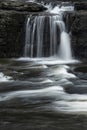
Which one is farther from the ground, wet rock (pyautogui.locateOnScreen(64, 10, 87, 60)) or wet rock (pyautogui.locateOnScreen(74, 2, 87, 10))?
wet rock (pyautogui.locateOnScreen(74, 2, 87, 10))

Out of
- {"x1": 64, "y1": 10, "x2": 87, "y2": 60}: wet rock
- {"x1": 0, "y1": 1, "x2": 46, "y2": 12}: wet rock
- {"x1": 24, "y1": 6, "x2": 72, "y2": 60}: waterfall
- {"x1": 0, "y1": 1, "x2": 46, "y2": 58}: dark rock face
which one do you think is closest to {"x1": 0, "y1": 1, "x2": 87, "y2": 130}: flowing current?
{"x1": 24, "y1": 6, "x2": 72, "y2": 60}: waterfall

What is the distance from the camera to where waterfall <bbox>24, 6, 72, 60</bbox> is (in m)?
18.7

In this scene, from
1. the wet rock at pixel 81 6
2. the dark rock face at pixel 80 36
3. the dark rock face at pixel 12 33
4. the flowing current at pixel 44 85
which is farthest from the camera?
the wet rock at pixel 81 6

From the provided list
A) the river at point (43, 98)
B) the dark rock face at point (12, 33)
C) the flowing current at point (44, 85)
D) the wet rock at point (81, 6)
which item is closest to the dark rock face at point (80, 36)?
the flowing current at point (44, 85)

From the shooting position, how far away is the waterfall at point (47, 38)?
736 inches

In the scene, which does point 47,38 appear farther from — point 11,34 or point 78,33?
point 11,34

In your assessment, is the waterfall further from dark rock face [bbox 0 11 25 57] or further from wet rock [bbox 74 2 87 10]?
wet rock [bbox 74 2 87 10]

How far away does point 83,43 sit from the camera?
1845 cm

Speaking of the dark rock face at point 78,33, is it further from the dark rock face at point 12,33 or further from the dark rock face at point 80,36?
the dark rock face at point 12,33

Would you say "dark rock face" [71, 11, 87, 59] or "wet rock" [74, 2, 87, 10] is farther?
"wet rock" [74, 2, 87, 10]

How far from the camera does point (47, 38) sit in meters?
18.9

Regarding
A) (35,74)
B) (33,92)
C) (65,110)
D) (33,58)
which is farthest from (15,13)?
(65,110)

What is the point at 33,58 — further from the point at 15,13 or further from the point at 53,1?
the point at 53,1

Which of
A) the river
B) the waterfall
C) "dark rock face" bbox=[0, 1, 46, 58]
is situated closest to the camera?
the river
